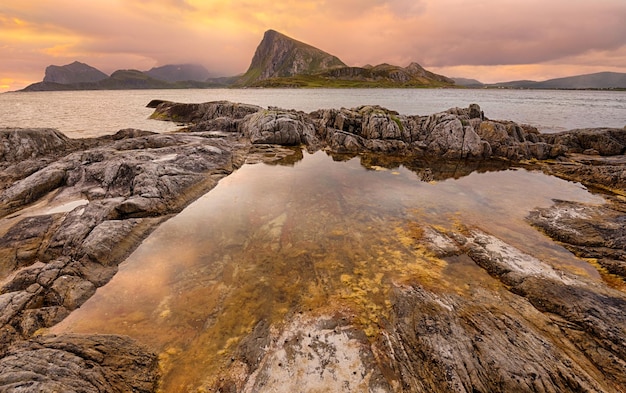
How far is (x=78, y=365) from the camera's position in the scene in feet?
26.2

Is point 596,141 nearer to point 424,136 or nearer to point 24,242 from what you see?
point 424,136

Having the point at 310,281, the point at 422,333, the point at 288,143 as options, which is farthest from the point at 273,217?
the point at 288,143

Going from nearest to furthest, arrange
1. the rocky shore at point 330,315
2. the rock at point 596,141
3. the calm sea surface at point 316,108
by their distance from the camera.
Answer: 1. the rocky shore at point 330,315
2. the rock at point 596,141
3. the calm sea surface at point 316,108

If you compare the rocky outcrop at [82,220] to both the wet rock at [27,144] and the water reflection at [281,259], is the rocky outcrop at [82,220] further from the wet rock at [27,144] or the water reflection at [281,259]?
the wet rock at [27,144]

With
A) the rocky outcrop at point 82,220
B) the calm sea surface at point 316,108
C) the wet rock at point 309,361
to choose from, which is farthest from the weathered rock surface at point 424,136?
the wet rock at point 309,361

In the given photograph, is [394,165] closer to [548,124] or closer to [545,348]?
[545,348]

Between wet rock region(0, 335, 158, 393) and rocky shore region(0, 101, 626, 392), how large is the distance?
1.6 inches

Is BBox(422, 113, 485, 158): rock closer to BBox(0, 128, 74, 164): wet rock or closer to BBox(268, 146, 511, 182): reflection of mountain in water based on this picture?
BBox(268, 146, 511, 182): reflection of mountain in water

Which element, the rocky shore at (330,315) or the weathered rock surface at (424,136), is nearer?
the rocky shore at (330,315)

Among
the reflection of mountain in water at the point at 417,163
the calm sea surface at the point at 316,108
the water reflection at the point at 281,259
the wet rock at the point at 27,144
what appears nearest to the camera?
the water reflection at the point at 281,259

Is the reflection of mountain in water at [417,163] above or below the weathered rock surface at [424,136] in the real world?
below

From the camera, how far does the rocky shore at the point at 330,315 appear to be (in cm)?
830

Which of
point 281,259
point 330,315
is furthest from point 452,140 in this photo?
point 330,315

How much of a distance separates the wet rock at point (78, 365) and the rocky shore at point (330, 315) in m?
0.04
